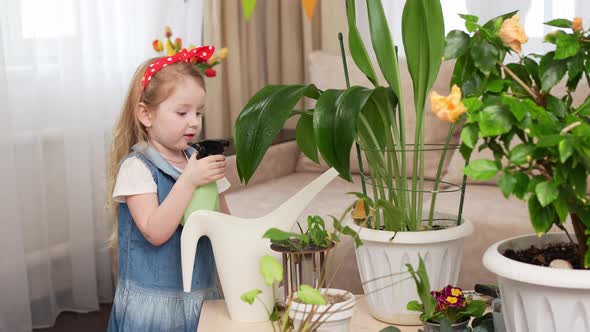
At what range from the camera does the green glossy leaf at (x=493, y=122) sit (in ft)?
2.97

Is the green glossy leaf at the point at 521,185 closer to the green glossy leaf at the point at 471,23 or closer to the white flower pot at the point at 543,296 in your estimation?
the white flower pot at the point at 543,296

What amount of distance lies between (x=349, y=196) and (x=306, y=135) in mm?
1211

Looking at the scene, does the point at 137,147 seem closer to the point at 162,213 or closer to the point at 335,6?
the point at 162,213

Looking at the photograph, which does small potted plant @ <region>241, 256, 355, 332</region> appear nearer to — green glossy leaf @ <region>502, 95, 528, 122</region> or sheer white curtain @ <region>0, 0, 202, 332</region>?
green glossy leaf @ <region>502, 95, 528, 122</region>

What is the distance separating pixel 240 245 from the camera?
128 cm

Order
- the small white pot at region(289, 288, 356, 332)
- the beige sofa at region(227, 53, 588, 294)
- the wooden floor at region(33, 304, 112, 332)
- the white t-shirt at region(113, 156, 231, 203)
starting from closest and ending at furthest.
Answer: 1. the small white pot at region(289, 288, 356, 332)
2. the white t-shirt at region(113, 156, 231, 203)
3. the beige sofa at region(227, 53, 588, 294)
4. the wooden floor at region(33, 304, 112, 332)

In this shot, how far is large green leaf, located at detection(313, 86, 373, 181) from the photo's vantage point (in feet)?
3.91

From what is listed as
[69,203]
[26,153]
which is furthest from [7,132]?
[69,203]

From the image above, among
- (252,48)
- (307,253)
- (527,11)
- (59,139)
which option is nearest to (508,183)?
(307,253)

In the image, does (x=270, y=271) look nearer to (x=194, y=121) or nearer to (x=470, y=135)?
(x=470, y=135)

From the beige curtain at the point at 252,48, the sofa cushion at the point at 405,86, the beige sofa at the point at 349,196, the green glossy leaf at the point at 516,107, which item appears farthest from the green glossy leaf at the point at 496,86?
the beige curtain at the point at 252,48

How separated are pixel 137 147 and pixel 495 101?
0.91 meters

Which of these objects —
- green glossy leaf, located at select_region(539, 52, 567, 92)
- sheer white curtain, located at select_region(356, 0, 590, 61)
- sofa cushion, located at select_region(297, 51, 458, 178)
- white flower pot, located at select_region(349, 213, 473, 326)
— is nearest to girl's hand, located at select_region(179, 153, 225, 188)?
white flower pot, located at select_region(349, 213, 473, 326)

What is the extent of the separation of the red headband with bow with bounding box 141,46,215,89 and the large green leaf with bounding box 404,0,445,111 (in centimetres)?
57
